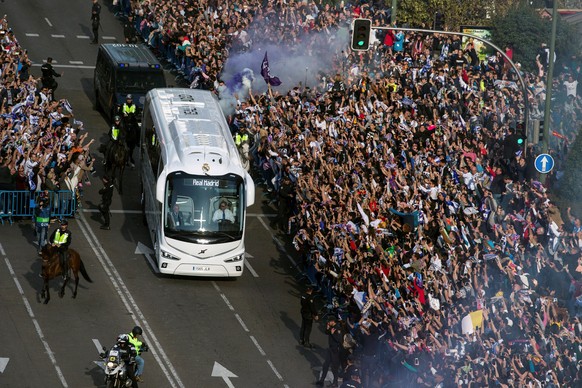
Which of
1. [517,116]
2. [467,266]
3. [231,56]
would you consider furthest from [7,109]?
[467,266]

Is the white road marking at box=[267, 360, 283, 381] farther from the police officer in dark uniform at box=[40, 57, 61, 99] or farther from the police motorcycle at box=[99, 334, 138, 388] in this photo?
the police officer in dark uniform at box=[40, 57, 61, 99]

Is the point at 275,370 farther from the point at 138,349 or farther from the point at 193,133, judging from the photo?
the point at 193,133

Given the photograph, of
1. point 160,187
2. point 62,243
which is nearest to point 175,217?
point 160,187

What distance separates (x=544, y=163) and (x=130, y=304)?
37.6 ft

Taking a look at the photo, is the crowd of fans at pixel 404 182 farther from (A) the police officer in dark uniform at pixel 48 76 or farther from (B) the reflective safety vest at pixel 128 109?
(B) the reflective safety vest at pixel 128 109

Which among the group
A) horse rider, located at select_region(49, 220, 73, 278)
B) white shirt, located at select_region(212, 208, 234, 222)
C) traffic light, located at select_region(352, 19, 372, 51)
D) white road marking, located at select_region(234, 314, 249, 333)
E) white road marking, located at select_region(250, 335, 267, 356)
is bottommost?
white road marking, located at select_region(250, 335, 267, 356)

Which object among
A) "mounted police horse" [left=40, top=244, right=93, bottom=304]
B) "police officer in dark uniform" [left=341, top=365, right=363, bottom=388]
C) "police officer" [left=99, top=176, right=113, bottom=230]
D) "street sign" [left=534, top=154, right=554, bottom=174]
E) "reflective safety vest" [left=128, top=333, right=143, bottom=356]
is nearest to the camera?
"reflective safety vest" [left=128, top=333, right=143, bottom=356]

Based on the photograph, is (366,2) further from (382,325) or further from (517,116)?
(382,325)

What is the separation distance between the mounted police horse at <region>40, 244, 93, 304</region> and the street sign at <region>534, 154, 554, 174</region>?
39.8 ft

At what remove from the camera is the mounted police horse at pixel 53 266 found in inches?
1300

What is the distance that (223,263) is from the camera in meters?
35.1

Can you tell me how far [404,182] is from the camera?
36.5 meters

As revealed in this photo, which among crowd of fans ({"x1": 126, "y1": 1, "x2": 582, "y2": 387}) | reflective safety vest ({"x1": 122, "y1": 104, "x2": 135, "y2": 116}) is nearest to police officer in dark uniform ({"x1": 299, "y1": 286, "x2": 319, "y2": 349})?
crowd of fans ({"x1": 126, "y1": 1, "x2": 582, "y2": 387})

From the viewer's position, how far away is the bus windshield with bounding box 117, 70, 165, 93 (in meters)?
46.7
